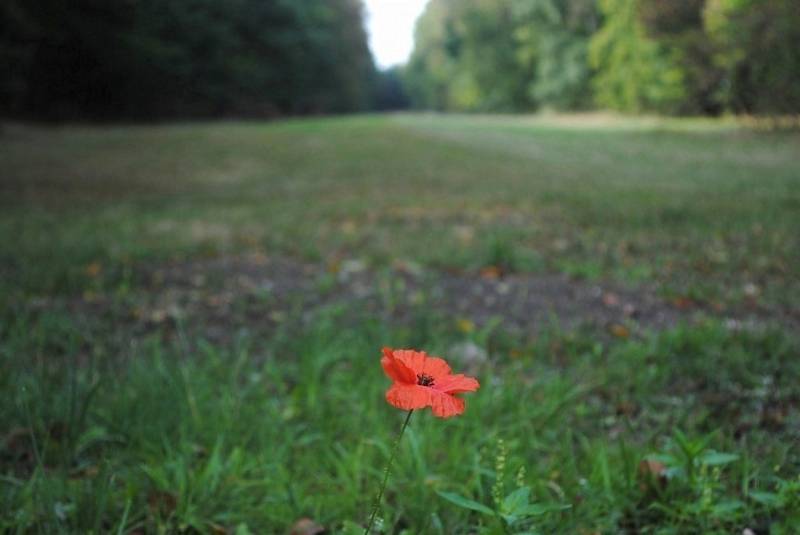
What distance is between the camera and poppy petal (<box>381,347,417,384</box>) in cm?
70

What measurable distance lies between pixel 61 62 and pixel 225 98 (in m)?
9.18

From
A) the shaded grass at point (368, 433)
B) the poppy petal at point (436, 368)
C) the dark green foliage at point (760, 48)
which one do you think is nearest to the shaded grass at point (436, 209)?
the shaded grass at point (368, 433)

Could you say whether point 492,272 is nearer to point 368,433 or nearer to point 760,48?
point 368,433

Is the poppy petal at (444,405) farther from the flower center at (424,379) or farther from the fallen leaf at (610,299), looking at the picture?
the fallen leaf at (610,299)

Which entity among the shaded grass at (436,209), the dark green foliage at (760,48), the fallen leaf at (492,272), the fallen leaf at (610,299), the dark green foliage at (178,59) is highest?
the dark green foliage at (178,59)

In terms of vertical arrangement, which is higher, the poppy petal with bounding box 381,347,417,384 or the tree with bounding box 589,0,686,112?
the tree with bounding box 589,0,686,112

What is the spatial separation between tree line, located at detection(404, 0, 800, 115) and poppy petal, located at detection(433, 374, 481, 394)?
13133 millimetres

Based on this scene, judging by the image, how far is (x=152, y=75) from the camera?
25516 mm

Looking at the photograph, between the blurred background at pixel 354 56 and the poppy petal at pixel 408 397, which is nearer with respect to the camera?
the poppy petal at pixel 408 397

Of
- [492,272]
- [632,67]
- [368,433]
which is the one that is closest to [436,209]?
[492,272]

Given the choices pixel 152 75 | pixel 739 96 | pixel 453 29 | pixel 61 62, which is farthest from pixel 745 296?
pixel 453 29

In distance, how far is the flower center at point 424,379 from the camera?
737mm

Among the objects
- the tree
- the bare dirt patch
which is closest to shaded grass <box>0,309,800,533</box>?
the bare dirt patch

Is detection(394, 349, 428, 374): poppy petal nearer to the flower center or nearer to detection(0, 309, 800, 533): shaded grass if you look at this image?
the flower center
